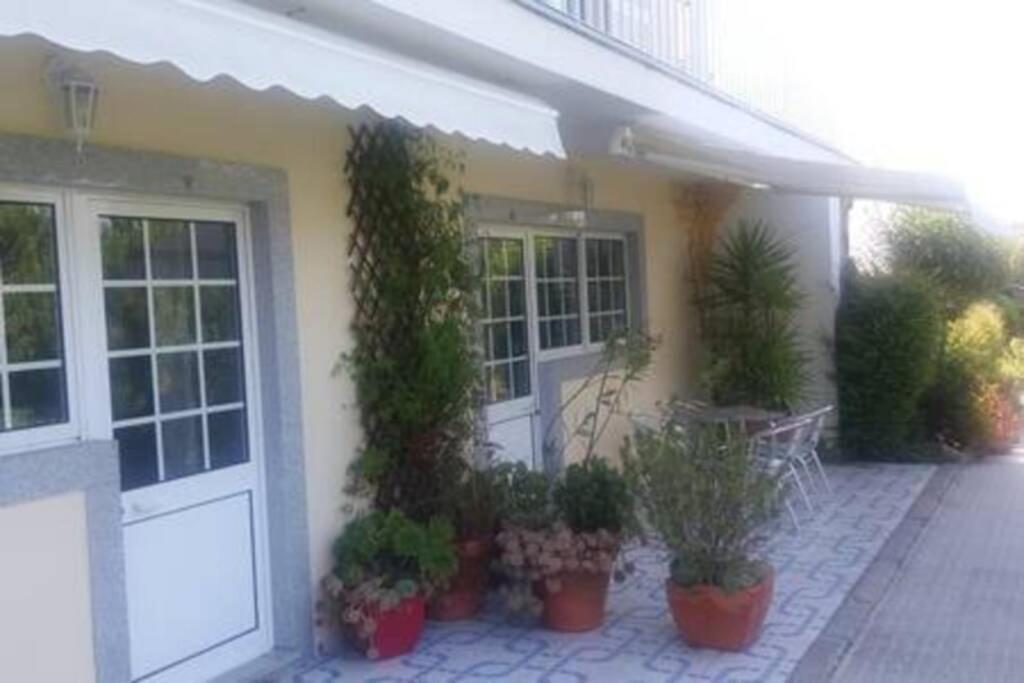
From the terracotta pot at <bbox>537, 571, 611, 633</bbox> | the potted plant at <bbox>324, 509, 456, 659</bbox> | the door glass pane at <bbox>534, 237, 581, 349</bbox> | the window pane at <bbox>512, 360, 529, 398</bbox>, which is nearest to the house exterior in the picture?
the potted plant at <bbox>324, 509, 456, 659</bbox>

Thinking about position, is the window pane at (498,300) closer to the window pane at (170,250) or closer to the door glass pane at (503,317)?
the door glass pane at (503,317)

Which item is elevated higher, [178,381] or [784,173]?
[784,173]

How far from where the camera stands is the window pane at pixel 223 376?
815 cm

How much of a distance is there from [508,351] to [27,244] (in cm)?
627

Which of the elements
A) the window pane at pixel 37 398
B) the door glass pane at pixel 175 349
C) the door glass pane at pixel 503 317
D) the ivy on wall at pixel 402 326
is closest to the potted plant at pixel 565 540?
the ivy on wall at pixel 402 326

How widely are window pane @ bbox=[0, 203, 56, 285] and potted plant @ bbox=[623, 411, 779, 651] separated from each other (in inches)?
177

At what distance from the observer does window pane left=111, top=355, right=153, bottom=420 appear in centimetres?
730

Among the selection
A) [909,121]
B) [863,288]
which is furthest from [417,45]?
[909,121]

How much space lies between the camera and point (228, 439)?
27.3ft

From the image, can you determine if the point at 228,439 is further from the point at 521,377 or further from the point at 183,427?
the point at 521,377

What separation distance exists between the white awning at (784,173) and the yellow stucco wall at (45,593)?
696cm

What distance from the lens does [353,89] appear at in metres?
6.40

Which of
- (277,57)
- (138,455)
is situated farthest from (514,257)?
(277,57)

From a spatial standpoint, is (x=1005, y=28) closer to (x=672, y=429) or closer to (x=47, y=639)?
(x=672, y=429)
